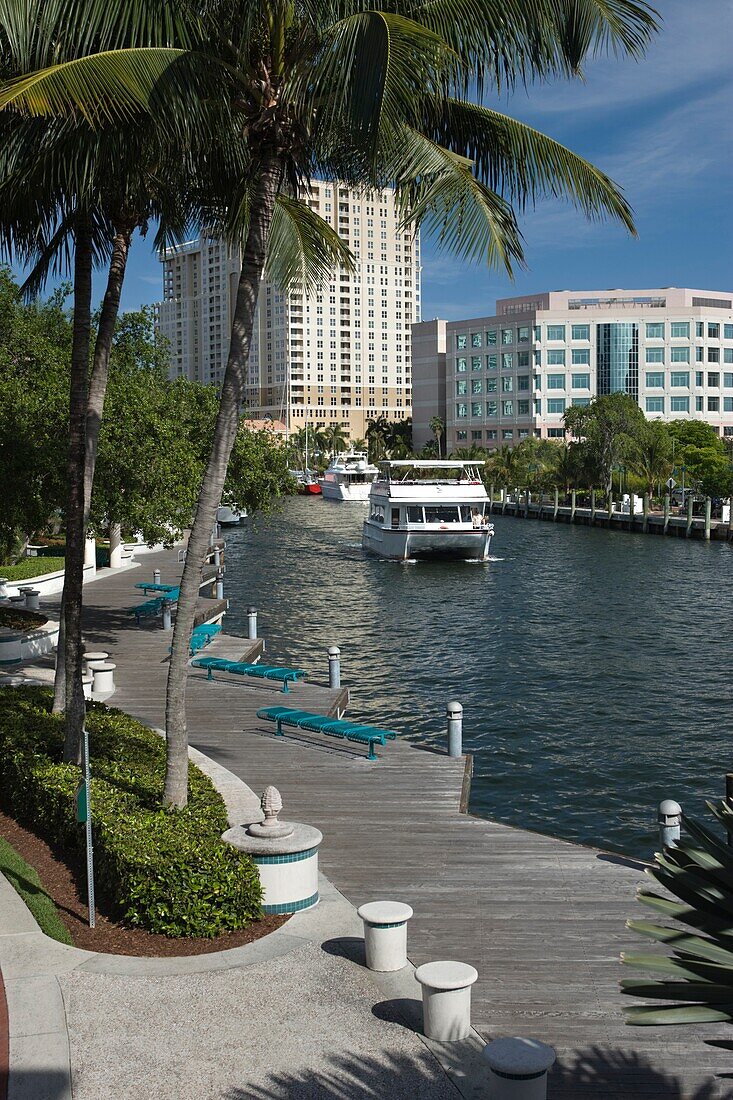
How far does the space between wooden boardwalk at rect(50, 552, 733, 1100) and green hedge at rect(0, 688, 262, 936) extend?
1765 millimetres

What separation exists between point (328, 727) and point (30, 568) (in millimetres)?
22319

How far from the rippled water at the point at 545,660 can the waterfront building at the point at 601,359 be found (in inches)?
2682

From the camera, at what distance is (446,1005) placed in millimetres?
8148

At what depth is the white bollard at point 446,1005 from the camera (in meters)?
8.12

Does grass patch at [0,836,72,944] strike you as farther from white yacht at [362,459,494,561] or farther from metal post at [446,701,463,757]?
white yacht at [362,459,494,561]

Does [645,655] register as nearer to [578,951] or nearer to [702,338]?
[578,951]

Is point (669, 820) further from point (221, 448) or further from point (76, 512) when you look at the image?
point (76, 512)

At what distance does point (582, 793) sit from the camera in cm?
1908

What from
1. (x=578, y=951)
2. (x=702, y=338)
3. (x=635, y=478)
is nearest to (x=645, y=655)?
Answer: (x=578, y=951)

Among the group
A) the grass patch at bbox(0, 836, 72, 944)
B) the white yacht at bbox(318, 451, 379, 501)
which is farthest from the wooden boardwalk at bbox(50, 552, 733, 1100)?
the white yacht at bbox(318, 451, 379, 501)

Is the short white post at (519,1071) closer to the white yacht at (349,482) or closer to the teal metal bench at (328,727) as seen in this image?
the teal metal bench at (328,727)

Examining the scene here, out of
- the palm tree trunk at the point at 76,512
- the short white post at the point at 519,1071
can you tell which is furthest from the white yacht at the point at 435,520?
the short white post at the point at 519,1071

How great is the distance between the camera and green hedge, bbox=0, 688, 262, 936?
10031 mm

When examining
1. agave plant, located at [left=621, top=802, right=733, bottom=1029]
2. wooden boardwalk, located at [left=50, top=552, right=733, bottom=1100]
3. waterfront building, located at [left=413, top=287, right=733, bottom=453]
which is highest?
waterfront building, located at [left=413, top=287, right=733, bottom=453]
